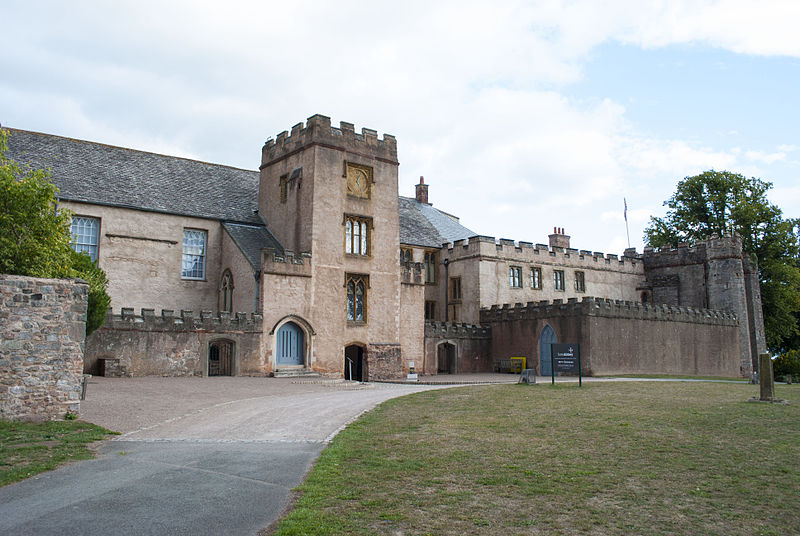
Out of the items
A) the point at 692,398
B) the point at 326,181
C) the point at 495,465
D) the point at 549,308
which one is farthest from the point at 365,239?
the point at 495,465

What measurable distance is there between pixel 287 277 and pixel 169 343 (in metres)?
6.18

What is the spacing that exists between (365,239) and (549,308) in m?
11.2

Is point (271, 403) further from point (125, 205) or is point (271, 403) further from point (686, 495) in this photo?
point (125, 205)

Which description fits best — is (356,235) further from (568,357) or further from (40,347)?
(40,347)

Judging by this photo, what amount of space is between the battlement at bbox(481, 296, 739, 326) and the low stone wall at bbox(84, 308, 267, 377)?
16119 mm

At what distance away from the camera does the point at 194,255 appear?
32062 mm

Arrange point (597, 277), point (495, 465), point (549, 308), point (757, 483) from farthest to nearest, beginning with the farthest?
1. point (597, 277)
2. point (549, 308)
3. point (495, 465)
4. point (757, 483)

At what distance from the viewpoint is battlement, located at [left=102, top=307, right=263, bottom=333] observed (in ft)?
81.2

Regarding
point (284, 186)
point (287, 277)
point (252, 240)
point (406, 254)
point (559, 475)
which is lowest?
point (559, 475)

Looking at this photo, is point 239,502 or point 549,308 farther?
point 549,308

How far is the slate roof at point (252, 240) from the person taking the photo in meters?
30.1

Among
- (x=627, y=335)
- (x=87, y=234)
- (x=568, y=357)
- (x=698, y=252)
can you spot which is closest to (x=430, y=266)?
(x=627, y=335)

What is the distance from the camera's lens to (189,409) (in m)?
16.4

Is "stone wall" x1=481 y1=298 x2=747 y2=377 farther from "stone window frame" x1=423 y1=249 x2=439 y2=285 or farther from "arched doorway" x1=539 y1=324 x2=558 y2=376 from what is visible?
"stone window frame" x1=423 y1=249 x2=439 y2=285
